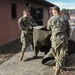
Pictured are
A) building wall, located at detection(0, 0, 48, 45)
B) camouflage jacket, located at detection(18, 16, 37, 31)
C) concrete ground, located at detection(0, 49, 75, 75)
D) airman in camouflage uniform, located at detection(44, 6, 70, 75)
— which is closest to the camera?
airman in camouflage uniform, located at detection(44, 6, 70, 75)

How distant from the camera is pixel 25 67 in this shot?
827cm

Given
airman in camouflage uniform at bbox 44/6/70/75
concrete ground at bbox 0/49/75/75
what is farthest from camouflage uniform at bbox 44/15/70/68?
concrete ground at bbox 0/49/75/75

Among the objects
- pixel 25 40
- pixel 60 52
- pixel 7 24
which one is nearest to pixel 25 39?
pixel 25 40

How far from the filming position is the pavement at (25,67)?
7.66 metres

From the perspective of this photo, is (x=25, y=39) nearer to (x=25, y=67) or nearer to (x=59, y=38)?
(x=25, y=67)

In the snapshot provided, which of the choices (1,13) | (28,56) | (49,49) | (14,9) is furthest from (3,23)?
(49,49)

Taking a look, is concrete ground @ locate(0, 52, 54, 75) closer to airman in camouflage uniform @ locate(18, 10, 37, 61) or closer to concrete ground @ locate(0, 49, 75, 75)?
concrete ground @ locate(0, 49, 75, 75)

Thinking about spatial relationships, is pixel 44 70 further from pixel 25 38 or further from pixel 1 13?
pixel 1 13

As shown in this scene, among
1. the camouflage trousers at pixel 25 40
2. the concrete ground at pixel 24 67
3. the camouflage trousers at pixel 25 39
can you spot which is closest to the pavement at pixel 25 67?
the concrete ground at pixel 24 67

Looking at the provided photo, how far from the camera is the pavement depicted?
7.66m

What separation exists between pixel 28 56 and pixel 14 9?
795cm

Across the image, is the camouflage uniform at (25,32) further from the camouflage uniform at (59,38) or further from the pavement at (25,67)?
the camouflage uniform at (59,38)

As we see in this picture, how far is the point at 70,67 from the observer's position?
834cm

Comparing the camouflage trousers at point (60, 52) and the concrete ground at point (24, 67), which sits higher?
the camouflage trousers at point (60, 52)
